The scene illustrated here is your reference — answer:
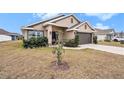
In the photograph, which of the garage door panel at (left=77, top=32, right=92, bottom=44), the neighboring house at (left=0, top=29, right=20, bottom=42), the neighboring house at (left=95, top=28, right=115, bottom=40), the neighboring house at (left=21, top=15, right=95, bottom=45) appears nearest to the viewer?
the neighboring house at (left=0, top=29, right=20, bottom=42)

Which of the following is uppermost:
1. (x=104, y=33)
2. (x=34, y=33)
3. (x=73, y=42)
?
(x=34, y=33)

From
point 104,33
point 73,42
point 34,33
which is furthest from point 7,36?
point 104,33

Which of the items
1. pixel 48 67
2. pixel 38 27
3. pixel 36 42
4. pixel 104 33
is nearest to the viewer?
pixel 48 67

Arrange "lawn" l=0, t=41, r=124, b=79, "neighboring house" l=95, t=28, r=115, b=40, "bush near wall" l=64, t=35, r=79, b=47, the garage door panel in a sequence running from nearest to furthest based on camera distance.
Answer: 1. "lawn" l=0, t=41, r=124, b=79
2. "neighboring house" l=95, t=28, r=115, b=40
3. "bush near wall" l=64, t=35, r=79, b=47
4. the garage door panel

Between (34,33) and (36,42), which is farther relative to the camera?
(34,33)

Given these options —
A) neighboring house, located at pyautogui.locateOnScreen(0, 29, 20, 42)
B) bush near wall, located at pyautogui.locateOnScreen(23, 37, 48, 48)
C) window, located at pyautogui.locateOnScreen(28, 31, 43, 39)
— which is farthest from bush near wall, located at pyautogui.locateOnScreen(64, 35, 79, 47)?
neighboring house, located at pyautogui.locateOnScreen(0, 29, 20, 42)

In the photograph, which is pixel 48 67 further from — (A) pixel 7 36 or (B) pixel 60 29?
(B) pixel 60 29

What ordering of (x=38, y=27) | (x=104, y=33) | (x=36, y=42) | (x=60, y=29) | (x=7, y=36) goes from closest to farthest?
(x=7, y=36), (x=104, y=33), (x=36, y=42), (x=38, y=27), (x=60, y=29)

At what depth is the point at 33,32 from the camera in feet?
41.4

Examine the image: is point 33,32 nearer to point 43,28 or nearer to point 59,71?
point 43,28

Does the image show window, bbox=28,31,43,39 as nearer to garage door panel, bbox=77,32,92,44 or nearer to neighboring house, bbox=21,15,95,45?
neighboring house, bbox=21,15,95,45
